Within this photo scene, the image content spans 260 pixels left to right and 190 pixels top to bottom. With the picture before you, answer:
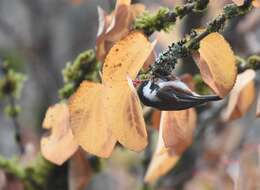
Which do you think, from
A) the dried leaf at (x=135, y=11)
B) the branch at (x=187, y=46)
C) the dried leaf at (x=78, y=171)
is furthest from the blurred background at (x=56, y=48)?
the branch at (x=187, y=46)

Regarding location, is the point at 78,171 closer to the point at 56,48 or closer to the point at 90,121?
the point at 90,121

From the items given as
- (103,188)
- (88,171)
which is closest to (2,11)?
(103,188)

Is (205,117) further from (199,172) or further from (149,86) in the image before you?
(149,86)

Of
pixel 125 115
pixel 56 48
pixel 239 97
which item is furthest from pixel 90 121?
pixel 56 48

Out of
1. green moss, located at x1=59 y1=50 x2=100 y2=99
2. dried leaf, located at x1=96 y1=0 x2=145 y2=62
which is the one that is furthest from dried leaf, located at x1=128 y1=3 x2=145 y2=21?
green moss, located at x1=59 y1=50 x2=100 y2=99

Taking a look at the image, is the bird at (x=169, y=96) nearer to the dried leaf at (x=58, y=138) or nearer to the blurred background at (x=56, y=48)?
the dried leaf at (x=58, y=138)
